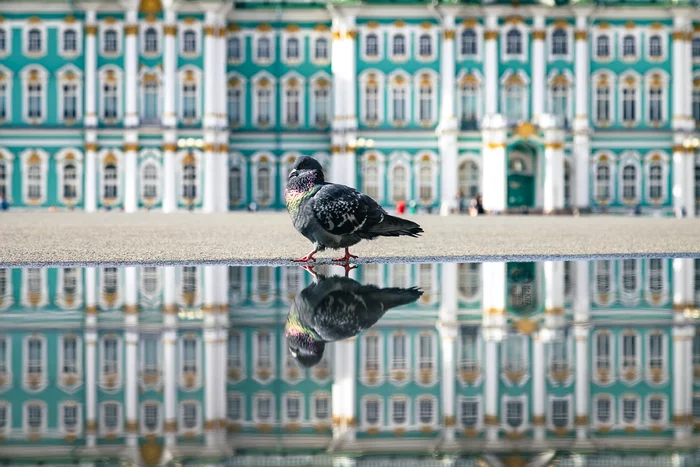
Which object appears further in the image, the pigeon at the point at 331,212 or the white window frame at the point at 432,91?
the white window frame at the point at 432,91

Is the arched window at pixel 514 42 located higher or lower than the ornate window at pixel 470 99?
higher

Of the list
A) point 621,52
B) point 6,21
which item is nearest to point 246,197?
point 6,21

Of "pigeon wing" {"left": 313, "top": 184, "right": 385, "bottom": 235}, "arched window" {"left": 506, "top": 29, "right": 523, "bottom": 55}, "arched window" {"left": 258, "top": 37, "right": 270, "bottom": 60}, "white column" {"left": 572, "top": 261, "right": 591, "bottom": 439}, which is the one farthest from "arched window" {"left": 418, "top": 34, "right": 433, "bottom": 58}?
"white column" {"left": 572, "top": 261, "right": 591, "bottom": 439}

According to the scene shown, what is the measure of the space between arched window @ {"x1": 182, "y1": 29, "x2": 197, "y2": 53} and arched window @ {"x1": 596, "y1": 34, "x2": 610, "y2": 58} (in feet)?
55.7

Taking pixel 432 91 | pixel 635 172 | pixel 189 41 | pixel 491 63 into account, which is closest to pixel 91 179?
pixel 189 41

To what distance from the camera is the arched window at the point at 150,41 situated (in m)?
43.8

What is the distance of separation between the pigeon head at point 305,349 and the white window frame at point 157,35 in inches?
1634

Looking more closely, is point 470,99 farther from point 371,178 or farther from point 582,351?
point 582,351

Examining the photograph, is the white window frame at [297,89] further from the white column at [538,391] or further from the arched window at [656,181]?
the white column at [538,391]

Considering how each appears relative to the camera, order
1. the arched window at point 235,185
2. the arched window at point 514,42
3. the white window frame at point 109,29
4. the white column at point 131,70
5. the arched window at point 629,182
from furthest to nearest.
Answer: the arched window at point 235,185 < the arched window at point 629,182 < the arched window at point 514,42 < the white window frame at point 109,29 < the white column at point 131,70

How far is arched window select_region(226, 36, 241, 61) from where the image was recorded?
149 ft

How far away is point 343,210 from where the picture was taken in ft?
26.0

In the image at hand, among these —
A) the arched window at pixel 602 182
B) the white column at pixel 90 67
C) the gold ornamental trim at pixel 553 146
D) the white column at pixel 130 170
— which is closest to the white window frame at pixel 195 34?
the white column at pixel 90 67

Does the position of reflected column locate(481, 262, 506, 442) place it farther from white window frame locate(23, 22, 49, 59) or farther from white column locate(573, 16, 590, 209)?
Result: white window frame locate(23, 22, 49, 59)
